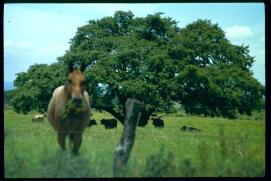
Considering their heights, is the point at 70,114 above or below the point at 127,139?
above

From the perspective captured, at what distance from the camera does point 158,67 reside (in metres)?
14.9

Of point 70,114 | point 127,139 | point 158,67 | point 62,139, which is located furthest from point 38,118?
point 158,67

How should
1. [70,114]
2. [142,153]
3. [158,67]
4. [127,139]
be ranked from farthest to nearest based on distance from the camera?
1. [158,67]
2. [70,114]
3. [142,153]
4. [127,139]

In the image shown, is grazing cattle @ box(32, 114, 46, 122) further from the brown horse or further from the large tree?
the brown horse

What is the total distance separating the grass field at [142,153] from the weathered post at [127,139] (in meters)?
0.17

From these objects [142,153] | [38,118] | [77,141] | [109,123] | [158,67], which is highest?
[158,67]

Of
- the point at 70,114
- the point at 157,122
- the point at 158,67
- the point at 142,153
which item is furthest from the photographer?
the point at 158,67

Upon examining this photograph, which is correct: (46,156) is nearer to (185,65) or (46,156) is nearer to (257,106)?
(257,106)

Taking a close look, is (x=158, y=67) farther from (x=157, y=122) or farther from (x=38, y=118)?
(x=38, y=118)

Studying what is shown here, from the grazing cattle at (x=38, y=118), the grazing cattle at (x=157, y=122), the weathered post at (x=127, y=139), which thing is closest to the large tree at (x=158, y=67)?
the grazing cattle at (x=157, y=122)

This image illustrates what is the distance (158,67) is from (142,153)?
19.2 ft

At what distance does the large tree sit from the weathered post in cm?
384

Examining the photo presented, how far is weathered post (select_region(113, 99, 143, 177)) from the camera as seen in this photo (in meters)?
8.75

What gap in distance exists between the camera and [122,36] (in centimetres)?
1576
